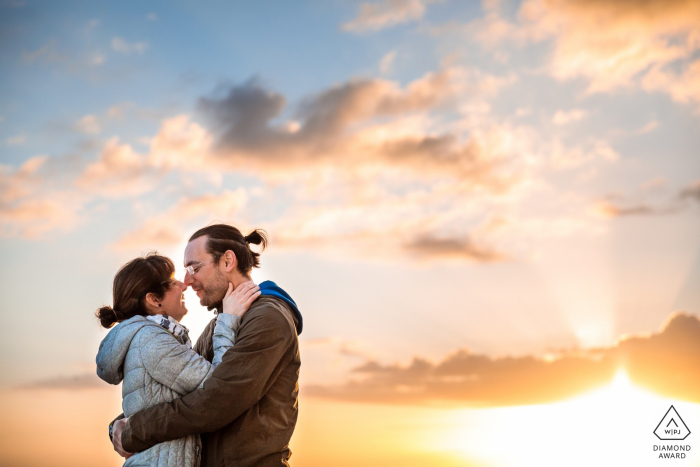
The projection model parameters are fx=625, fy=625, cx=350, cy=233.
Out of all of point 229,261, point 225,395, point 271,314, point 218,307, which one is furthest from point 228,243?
point 225,395

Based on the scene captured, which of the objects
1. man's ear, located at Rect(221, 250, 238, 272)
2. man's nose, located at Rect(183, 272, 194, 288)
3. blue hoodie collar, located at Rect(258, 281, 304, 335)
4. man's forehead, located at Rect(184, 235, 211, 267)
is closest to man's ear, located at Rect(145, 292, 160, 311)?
man's nose, located at Rect(183, 272, 194, 288)

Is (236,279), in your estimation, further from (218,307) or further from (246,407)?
(246,407)

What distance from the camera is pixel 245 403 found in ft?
14.6

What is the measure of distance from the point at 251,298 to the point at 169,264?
0.90 metres

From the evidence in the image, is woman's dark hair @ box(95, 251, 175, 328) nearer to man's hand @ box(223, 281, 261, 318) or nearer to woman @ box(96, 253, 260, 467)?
woman @ box(96, 253, 260, 467)

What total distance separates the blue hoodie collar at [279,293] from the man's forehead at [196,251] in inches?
21.5

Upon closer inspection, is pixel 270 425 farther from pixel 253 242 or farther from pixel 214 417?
pixel 253 242

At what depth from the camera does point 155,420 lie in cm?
452

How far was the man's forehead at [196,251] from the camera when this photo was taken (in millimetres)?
5301

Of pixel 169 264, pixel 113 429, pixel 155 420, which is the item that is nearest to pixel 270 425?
pixel 155 420

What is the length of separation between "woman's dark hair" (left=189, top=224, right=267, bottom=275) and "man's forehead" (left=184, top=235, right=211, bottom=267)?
0.11 ft

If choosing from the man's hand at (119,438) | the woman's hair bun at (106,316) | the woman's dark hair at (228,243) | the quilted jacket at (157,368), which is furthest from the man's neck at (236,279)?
the man's hand at (119,438)

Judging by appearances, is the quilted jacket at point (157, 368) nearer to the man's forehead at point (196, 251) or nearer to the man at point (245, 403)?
the man at point (245, 403)

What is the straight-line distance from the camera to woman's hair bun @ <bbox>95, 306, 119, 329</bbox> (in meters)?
5.19
